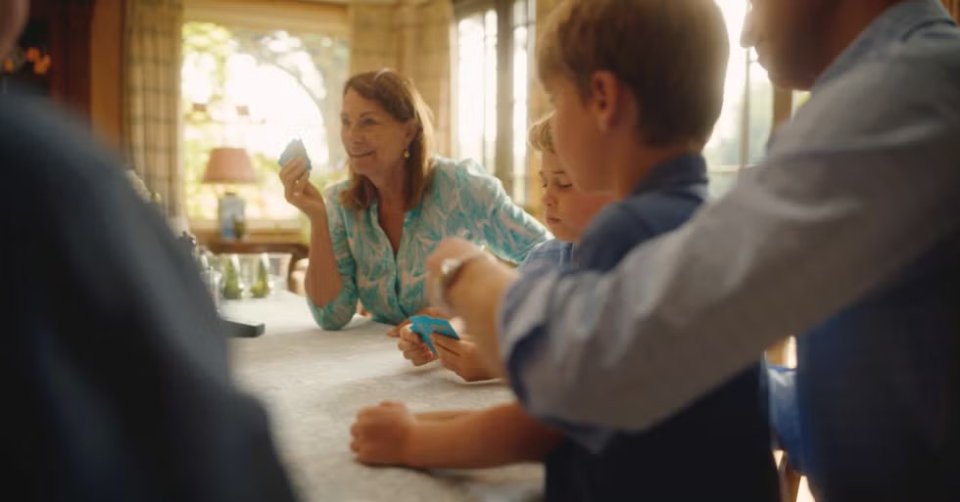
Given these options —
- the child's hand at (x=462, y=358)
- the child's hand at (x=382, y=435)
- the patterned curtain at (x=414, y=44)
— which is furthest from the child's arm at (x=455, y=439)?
the patterned curtain at (x=414, y=44)

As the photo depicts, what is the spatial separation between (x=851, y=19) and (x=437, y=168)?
4.53 feet

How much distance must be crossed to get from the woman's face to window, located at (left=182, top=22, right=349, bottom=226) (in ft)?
13.7

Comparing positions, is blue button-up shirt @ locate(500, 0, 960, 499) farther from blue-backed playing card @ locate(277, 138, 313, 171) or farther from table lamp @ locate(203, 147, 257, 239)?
table lamp @ locate(203, 147, 257, 239)

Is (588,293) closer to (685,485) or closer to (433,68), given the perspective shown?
(685,485)

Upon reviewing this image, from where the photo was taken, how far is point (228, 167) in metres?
5.53

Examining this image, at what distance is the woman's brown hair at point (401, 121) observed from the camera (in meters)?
1.97

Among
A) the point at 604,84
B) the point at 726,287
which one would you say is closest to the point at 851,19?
the point at 604,84

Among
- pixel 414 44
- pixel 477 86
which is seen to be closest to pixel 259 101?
pixel 414 44

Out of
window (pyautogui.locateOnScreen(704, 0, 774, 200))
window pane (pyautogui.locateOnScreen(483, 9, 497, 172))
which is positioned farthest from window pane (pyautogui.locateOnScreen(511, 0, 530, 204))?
window (pyautogui.locateOnScreen(704, 0, 774, 200))

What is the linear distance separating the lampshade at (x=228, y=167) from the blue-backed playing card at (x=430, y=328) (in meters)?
4.65

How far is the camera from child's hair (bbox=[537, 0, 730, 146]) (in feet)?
2.24

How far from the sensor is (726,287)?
0.49 m

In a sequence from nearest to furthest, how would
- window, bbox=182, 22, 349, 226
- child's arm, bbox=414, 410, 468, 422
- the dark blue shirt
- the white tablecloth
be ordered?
the dark blue shirt, the white tablecloth, child's arm, bbox=414, 410, 468, 422, window, bbox=182, 22, 349, 226

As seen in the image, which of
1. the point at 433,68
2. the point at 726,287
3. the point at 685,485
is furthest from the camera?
the point at 433,68
